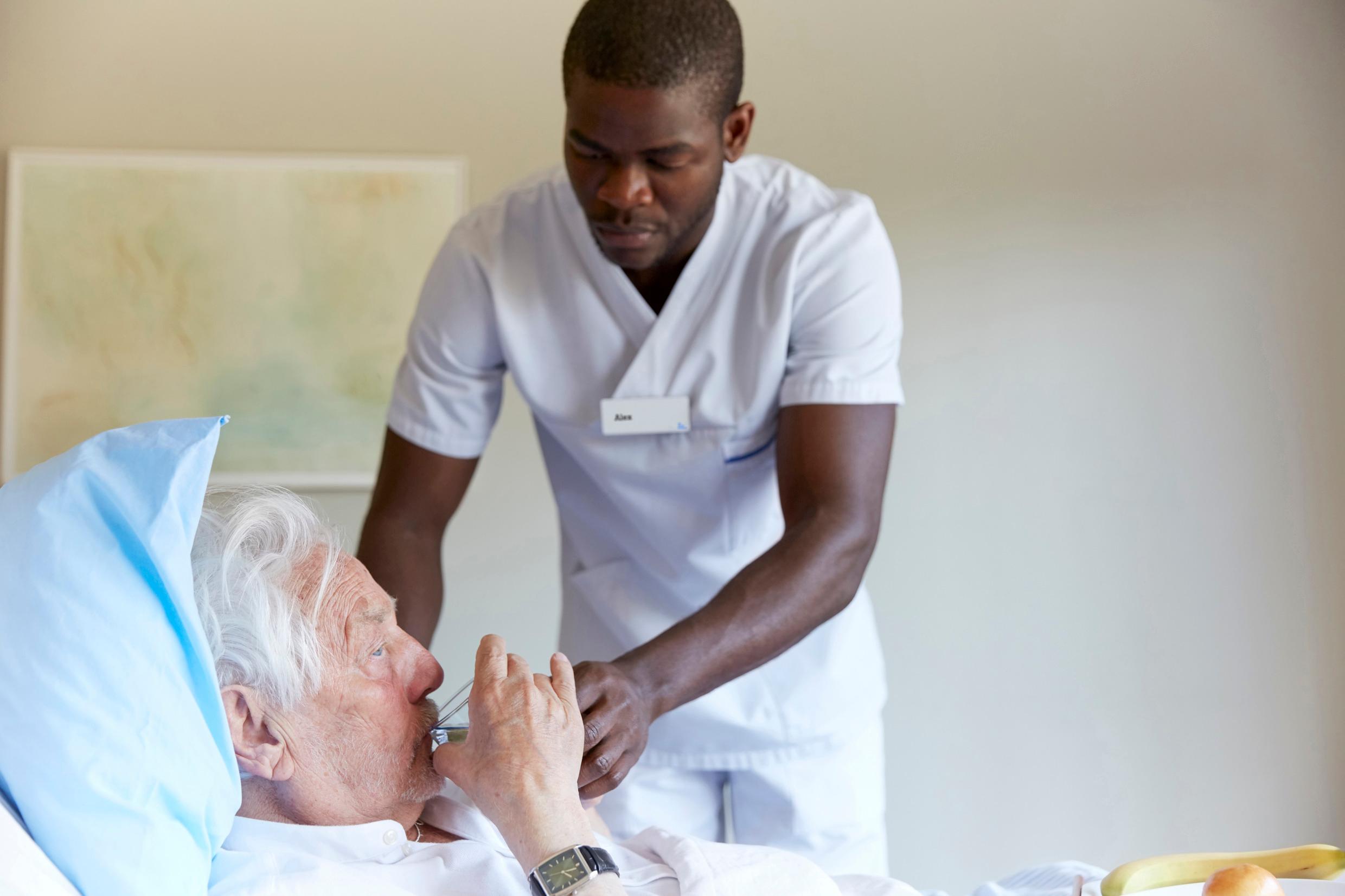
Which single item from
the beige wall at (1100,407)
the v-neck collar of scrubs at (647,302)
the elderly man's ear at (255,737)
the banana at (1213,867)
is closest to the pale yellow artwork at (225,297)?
the beige wall at (1100,407)

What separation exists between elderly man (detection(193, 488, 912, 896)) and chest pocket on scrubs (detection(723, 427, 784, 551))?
59 centimetres

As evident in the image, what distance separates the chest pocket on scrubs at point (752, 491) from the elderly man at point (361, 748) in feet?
1.93

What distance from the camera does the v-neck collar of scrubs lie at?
167cm

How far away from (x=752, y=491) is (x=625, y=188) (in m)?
0.53

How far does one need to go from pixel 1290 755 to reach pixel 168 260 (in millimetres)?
2823

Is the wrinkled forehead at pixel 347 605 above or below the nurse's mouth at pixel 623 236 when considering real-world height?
below

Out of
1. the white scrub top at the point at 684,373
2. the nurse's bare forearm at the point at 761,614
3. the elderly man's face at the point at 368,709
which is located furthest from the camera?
the white scrub top at the point at 684,373

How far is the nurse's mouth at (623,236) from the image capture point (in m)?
1.48

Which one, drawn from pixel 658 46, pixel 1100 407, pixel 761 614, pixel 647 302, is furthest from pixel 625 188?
pixel 1100 407

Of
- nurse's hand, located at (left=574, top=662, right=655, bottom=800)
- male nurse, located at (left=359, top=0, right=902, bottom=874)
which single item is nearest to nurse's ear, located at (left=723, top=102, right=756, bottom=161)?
male nurse, located at (left=359, top=0, right=902, bottom=874)

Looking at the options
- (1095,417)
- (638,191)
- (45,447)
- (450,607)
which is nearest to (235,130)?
(45,447)

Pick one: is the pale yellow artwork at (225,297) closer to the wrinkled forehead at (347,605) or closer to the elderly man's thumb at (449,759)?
the wrinkled forehead at (347,605)

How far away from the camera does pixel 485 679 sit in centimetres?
112

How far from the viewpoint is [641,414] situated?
65.0 inches
